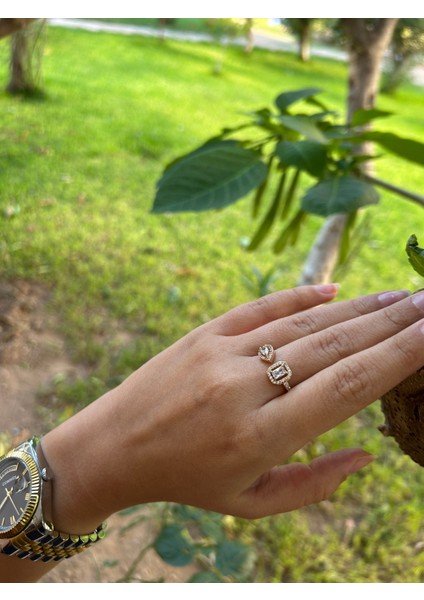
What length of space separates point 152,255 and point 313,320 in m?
2.41

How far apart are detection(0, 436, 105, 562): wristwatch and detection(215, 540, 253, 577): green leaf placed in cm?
36

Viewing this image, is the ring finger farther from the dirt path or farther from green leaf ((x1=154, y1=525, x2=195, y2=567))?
the dirt path

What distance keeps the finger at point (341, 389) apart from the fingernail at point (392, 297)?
87mm

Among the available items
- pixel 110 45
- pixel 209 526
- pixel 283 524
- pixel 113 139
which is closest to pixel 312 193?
pixel 209 526

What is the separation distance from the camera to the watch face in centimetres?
67

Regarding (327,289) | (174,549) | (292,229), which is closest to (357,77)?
(292,229)

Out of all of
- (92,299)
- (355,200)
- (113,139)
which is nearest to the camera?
(355,200)

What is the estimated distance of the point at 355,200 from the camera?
85 cm

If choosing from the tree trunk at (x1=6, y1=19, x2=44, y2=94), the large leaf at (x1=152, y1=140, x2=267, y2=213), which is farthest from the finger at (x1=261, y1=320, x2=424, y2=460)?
the tree trunk at (x1=6, y1=19, x2=44, y2=94)

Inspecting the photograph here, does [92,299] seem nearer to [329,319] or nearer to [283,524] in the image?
[283,524]

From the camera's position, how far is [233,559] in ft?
3.38

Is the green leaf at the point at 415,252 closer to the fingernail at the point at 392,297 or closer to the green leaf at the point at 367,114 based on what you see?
the fingernail at the point at 392,297

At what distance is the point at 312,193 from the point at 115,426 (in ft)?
1.44

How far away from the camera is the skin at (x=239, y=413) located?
1.79 ft
